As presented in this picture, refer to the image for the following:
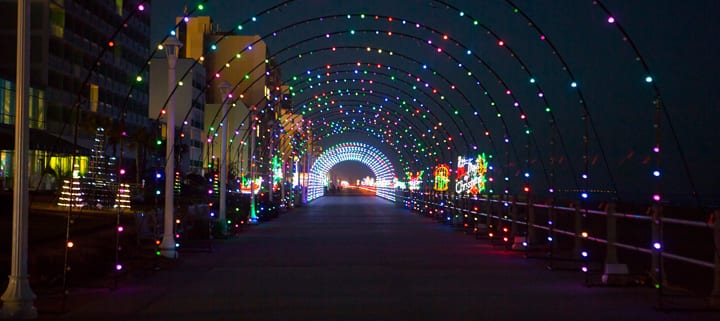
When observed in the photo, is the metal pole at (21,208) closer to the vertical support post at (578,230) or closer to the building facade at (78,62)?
the vertical support post at (578,230)

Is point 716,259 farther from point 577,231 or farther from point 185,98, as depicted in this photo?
point 185,98

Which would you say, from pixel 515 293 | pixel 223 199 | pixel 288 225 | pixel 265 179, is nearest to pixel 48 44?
pixel 265 179

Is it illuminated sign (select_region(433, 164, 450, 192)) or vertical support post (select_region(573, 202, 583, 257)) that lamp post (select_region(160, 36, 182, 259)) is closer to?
vertical support post (select_region(573, 202, 583, 257))

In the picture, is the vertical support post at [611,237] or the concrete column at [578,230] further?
the concrete column at [578,230]

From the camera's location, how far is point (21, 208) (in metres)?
10.7

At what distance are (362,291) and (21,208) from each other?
14.8 ft

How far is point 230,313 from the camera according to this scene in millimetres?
11125

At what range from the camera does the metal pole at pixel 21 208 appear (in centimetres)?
1056

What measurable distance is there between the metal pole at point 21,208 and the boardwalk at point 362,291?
35cm

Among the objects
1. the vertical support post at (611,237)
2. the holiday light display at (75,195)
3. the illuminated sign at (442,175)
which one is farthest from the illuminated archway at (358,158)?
the vertical support post at (611,237)

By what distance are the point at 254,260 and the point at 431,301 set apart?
702 centimetres

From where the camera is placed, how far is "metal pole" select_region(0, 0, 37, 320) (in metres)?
10.6

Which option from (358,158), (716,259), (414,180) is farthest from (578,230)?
(358,158)

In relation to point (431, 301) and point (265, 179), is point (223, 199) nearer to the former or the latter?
point (431, 301)
